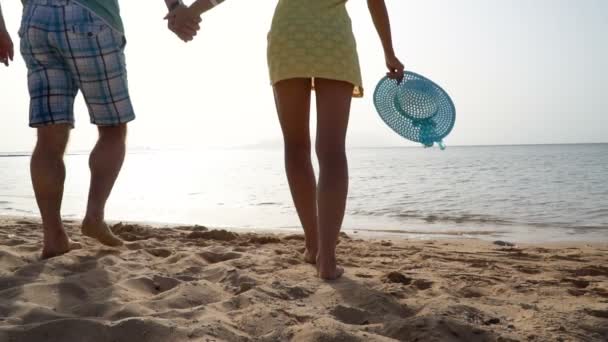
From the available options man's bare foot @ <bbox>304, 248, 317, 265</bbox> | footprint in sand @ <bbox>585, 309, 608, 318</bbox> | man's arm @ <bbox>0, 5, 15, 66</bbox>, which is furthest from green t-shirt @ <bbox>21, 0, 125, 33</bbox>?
footprint in sand @ <bbox>585, 309, 608, 318</bbox>

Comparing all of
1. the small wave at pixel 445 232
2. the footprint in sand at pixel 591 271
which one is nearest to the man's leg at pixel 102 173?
the footprint in sand at pixel 591 271

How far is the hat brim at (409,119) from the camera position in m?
3.32

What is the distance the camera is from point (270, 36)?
2416 millimetres

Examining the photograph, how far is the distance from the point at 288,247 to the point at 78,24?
1.86m

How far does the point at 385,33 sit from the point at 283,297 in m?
1.38

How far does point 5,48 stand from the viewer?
2650 millimetres

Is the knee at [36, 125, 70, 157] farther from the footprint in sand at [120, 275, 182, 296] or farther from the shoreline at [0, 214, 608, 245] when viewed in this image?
the shoreline at [0, 214, 608, 245]

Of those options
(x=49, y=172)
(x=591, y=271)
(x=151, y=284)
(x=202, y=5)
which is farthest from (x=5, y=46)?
(x=591, y=271)

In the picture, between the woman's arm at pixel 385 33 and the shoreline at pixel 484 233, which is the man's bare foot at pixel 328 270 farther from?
the shoreline at pixel 484 233

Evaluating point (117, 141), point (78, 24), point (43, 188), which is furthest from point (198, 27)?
point (43, 188)

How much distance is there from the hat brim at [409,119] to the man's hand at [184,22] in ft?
4.49

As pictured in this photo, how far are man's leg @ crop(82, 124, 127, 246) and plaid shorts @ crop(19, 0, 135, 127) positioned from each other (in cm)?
15

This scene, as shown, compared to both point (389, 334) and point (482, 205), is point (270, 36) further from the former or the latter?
point (482, 205)

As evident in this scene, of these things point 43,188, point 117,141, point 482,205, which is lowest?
point 482,205
